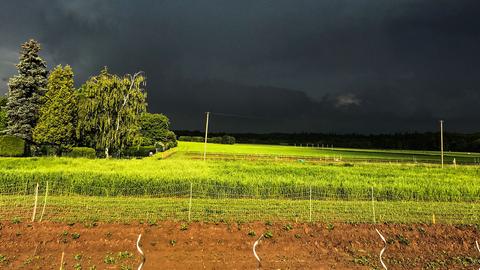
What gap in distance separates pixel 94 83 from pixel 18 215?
3566cm

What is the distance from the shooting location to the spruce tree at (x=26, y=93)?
163 ft

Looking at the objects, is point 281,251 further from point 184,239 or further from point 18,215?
point 18,215

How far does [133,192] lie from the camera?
2277 centimetres

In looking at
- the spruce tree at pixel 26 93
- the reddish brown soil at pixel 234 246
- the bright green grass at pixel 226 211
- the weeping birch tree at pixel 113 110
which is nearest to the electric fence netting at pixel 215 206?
the bright green grass at pixel 226 211

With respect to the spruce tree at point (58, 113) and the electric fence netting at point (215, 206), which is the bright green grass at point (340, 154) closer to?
the spruce tree at point (58, 113)

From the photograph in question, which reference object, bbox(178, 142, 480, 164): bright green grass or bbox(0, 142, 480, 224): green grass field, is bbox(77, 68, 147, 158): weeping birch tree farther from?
bbox(178, 142, 480, 164): bright green grass

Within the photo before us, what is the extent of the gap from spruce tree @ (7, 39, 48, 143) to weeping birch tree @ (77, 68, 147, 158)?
850 cm

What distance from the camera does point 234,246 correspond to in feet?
39.0

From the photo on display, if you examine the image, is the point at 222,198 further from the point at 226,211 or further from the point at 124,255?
the point at 124,255

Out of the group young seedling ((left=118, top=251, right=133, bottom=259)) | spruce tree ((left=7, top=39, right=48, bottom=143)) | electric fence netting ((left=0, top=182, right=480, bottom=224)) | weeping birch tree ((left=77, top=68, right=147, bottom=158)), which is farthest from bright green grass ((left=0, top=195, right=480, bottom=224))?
spruce tree ((left=7, top=39, right=48, bottom=143))

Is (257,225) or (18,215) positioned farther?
(18,215)

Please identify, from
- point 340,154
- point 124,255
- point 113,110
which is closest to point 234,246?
point 124,255

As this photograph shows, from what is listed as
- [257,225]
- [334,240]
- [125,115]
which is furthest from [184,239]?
[125,115]

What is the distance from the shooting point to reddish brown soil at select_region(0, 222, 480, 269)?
10.5m
